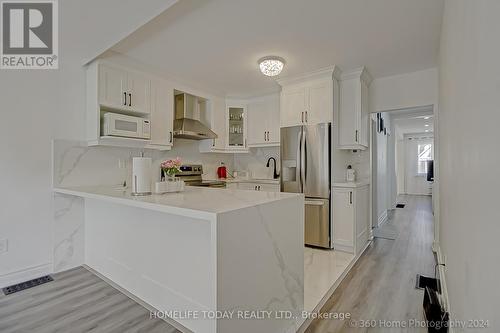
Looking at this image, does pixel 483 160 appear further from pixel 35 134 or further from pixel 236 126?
pixel 236 126

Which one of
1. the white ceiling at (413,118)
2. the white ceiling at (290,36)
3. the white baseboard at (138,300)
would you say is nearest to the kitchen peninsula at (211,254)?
the white baseboard at (138,300)

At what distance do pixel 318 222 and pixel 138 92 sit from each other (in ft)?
9.94

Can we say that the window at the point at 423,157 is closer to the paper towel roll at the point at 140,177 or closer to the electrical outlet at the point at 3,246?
the paper towel roll at the point at 140,177

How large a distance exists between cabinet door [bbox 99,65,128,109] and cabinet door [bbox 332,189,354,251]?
10.1 feet

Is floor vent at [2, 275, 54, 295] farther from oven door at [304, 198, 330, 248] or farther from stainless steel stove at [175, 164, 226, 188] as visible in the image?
oven door at [304, 198, 330, 248]

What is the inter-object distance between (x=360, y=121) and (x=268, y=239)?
103 inches

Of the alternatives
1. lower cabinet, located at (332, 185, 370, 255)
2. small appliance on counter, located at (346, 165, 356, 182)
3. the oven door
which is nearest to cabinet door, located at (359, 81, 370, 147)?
small appliance on counter, located at (346, 165, 356, 182)

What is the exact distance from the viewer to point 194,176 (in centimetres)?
425

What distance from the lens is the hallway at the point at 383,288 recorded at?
184 centimetres

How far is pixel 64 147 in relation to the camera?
8.95 feet

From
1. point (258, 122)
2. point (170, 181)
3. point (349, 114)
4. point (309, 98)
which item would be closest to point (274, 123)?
point (258, 122)

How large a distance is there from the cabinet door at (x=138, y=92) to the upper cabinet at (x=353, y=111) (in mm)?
2736

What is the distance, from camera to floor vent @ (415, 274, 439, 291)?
91.1 inches

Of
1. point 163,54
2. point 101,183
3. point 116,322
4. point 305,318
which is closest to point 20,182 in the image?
point 101,183
